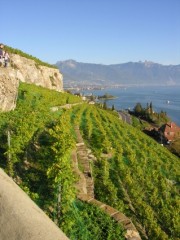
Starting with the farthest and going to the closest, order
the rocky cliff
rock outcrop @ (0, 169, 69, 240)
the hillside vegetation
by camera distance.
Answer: the rocky cliff → the hillside vegetation → rock outcrop @ (0, 169, 69, 240)

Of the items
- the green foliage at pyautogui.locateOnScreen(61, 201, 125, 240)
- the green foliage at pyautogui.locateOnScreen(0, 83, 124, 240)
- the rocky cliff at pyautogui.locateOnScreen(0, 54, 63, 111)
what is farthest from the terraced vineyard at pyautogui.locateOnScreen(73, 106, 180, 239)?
the rocky cliff at pyautogui.locateOnScreen(0, 54, 63, 111)

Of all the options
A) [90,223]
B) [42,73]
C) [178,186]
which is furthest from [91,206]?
[42,73]

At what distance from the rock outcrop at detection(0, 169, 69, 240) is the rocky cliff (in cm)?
1964

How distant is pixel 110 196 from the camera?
624 inches

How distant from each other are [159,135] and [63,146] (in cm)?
6791

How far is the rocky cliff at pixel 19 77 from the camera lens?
24.0 m

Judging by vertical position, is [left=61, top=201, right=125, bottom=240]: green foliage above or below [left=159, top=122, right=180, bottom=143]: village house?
above

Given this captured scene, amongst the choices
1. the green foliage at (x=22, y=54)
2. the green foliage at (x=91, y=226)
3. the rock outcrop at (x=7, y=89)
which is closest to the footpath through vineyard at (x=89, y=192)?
the green foliage at (x=91, y=226)

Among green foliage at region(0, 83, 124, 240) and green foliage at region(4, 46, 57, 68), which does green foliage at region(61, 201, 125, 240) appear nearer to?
green foliage at region(0, 83, 124, 240)

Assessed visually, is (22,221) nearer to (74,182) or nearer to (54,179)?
(54,179)

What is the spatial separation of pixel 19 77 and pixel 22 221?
178 ft

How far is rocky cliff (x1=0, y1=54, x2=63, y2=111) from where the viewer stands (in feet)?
78.7

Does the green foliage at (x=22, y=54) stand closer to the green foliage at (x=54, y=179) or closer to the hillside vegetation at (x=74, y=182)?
the hillside vegetation at (x=74, y=182)

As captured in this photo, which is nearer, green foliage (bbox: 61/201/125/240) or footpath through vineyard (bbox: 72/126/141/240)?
green foliage (bbox: 61/201/125/240)
